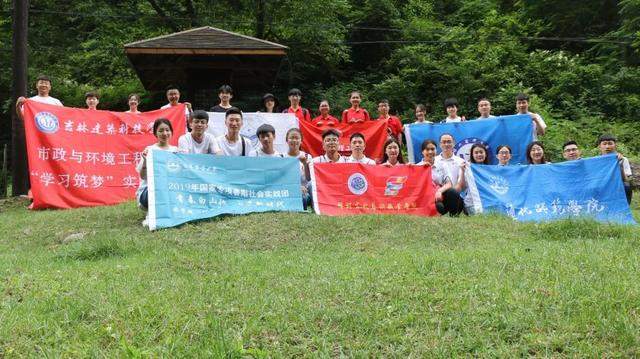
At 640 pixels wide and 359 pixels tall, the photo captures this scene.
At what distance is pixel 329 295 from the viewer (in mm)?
4156

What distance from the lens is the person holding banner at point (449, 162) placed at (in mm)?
8602

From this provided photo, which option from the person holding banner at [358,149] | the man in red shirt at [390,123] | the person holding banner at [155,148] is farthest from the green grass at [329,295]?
the man in red shirt at [390,123]

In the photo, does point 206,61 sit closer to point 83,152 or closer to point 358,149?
point 83,152

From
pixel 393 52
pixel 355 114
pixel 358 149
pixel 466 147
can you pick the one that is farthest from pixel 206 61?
pixel 393 52

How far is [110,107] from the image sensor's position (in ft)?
66.0

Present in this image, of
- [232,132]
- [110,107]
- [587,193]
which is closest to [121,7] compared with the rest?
[110,107]

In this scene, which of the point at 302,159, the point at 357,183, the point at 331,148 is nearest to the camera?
the point at 357,183

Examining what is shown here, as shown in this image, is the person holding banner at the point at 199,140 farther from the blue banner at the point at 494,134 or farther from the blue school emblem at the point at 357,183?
the blue banner at the point at 494,134

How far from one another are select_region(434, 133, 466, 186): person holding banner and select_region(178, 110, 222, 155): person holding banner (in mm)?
3344

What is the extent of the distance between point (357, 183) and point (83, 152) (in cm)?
489

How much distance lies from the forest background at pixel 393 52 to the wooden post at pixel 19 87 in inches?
265

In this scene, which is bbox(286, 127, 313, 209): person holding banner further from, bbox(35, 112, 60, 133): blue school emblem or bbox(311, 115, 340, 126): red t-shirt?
bbox(35, 112, 60, 133): blue school emblem

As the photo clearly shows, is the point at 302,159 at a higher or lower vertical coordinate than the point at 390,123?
lower

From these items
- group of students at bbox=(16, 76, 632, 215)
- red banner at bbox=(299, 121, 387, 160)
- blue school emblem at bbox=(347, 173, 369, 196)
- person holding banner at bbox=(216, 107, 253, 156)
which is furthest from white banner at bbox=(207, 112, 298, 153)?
blue school emblem at bbox=(347, 173, 369, 196)
